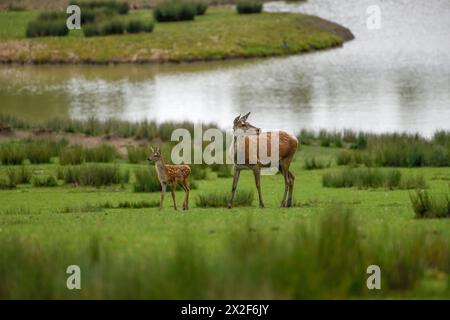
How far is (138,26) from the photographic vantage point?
5509 cm

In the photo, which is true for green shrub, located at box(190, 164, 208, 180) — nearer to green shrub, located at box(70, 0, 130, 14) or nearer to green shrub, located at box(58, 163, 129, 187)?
green shrub, located at box(58, 163, 129, 187)

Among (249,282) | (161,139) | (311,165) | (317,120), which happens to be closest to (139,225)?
(249,282)

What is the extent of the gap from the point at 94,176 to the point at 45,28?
35692 millimetres

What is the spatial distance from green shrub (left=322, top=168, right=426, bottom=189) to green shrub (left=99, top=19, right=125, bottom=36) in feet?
121

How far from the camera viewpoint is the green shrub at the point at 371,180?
760 inches

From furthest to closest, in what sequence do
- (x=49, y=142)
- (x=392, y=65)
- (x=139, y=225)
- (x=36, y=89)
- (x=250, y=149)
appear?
(x=392, y=65), (x=36, y=89), (x=49, y=142), (x=250, y=149), (x=139, y=225)

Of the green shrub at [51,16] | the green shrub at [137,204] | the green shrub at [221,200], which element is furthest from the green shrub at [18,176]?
the green shrub at [51,16]

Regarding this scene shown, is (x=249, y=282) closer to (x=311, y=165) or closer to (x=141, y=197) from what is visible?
(x=141, y=197)

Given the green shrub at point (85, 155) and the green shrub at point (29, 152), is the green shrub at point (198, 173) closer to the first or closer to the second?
the green shrub at point (85, 155)

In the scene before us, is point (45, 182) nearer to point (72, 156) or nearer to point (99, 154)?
point (72, 156)

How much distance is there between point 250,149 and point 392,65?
115ft

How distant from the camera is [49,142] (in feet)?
85.6

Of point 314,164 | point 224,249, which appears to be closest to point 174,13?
point 314,164

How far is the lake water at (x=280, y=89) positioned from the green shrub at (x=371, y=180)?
1169 centimetres
